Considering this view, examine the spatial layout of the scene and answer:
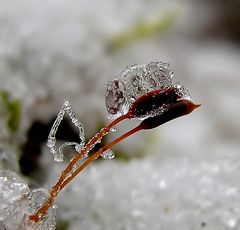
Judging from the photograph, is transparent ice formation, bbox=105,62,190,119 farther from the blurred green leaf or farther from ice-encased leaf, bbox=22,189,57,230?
the blurred green leaf

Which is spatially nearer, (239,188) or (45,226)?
(45,226)

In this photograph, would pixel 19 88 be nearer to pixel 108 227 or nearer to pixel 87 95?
pixel 87 95

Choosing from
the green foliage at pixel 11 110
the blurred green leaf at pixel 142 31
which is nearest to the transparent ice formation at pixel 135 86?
the green foliage at pixel 11 110

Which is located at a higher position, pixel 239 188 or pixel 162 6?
pixel 162 6

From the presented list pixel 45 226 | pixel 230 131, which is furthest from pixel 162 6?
pixel 45 226

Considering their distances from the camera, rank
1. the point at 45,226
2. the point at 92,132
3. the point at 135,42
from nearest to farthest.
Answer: the point at 45,226 < the point at 92,132 < the point at 135,42

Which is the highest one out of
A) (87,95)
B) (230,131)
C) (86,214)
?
(87,95)

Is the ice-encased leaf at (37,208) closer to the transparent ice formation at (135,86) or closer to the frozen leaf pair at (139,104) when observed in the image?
the frozen leaf pair at (139,104)

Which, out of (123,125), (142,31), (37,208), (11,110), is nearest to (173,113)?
(37,208)
